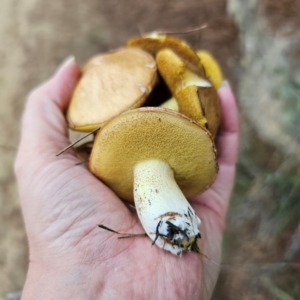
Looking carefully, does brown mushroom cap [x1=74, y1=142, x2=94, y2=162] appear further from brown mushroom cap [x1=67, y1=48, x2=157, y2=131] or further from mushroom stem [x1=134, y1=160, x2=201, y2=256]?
mushroom stem [x1=134, y1=160, x2=201, y2=256]

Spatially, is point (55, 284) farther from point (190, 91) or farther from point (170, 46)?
point (170, 46)

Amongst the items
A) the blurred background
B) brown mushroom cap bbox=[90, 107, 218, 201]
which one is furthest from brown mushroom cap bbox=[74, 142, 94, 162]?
the blurred background

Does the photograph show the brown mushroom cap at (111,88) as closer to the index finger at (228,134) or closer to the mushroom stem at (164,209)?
the mushroom stem at (164,209)

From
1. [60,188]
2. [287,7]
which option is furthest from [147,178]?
[287,7]

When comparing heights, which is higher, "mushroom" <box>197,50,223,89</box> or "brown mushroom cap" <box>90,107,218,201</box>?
"mushroom" <box>197,50,223,89</box>

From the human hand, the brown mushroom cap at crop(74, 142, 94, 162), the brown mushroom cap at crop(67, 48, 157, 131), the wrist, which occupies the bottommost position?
the wrist

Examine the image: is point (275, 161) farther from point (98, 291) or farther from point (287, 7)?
point (98, 291)
